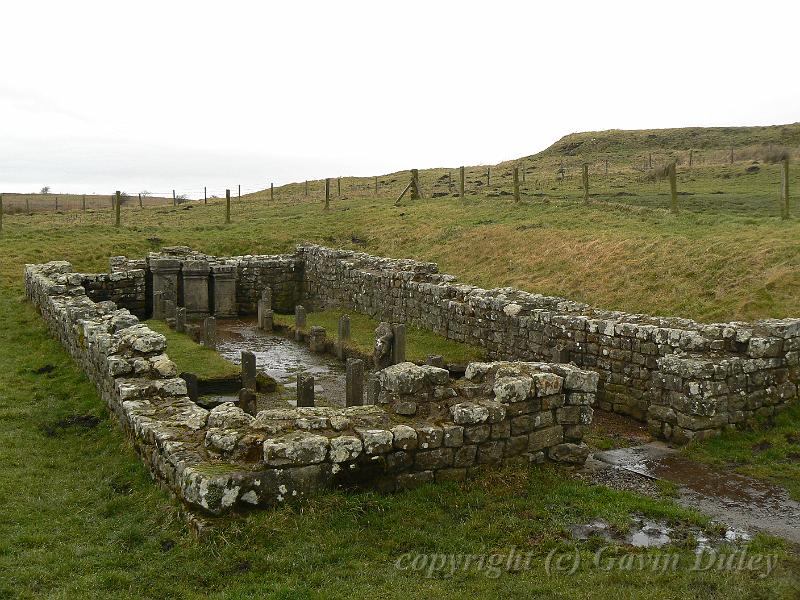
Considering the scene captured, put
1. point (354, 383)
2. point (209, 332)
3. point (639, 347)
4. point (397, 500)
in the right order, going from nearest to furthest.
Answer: point (397, 500)
point (639, 347)
point (354, 383)
point (209, 332)

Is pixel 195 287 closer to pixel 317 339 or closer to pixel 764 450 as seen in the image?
pixel 317 339

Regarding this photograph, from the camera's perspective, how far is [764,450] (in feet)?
38.7

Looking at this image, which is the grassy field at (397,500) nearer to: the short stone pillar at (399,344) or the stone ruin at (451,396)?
the stone ruin at (451,396)

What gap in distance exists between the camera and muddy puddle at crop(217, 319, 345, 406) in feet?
58.5

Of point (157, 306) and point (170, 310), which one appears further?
point (157, 306)

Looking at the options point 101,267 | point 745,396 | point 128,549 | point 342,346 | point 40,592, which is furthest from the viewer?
point 101,267

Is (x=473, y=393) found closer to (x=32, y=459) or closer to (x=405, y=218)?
(x=32, y=459)

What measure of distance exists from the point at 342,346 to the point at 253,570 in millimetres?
14704

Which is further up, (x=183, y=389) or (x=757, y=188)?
(x=757, y=188)

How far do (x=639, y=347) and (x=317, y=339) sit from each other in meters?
11.2

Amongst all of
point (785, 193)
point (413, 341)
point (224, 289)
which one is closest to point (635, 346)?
point (413, 341)

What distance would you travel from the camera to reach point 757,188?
3606 cm

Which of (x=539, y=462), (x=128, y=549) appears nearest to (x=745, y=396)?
(x=539, y=462)

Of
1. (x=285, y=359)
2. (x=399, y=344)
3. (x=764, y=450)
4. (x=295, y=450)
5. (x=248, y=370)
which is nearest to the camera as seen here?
(x=295, y=450)
